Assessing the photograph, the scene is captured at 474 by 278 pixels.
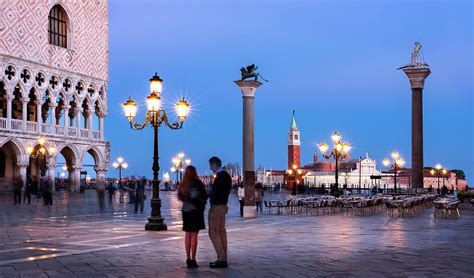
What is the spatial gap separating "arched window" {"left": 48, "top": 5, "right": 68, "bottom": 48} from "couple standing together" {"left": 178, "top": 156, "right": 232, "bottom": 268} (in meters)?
32.9

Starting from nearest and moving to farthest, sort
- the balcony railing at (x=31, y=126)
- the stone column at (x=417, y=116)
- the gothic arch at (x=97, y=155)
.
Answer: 1. the stone column at (x=417, y=116)
2. the balcony railing at (x=31, y=126)
3. the gothic arch at (x=97, y=155)

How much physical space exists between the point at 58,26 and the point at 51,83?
364 centimetres

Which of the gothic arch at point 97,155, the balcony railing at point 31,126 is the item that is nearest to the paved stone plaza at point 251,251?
the balcony railing at point 31,126

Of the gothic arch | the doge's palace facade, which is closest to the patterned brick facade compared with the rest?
the doge's palace facade

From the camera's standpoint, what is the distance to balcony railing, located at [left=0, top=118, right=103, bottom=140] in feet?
115

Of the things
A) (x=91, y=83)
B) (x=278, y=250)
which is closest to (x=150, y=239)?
(x=278, y=250)

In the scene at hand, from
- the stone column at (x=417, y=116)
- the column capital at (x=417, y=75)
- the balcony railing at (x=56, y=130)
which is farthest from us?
the balcony railing at (x=56, y=130)

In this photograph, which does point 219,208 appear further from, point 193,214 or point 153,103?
point 153,103

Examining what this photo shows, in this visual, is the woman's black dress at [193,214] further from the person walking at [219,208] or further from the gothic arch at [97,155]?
the gothic arch at [97,155]

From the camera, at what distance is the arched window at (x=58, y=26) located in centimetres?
3844

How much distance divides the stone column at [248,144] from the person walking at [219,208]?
438 inches

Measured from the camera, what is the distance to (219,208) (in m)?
7.68

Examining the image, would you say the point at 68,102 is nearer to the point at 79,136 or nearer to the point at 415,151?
the point at 79,136

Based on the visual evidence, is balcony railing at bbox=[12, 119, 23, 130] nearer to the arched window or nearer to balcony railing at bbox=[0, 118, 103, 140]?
balcony railing at bbox=[0, 118, 103, 140]
